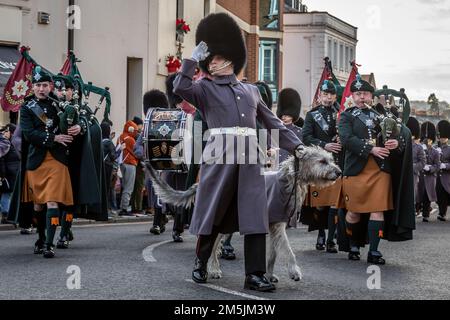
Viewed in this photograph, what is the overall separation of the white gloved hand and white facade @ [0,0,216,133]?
14.5 metres

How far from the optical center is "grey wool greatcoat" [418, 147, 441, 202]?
22.9 metres

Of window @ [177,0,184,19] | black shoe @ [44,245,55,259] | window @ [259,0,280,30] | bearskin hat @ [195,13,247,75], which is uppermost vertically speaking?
window @ [259,0,280,30]

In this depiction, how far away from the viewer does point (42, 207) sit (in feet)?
40.0

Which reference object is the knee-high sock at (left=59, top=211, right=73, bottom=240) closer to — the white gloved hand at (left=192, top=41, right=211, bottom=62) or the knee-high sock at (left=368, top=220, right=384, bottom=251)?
the knee-high sock at (left=368, top=220, right=384, bottom=251)

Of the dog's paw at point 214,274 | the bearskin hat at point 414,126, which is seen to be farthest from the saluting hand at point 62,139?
the bearskin hat at point 414,126

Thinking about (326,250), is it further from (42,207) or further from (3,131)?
(3,131)

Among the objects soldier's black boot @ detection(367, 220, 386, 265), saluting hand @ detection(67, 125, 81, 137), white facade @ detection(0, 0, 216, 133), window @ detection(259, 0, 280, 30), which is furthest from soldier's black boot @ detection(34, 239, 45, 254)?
window @ detection(259, 0, 280, 30)

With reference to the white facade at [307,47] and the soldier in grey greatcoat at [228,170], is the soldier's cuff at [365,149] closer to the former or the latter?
the soldier in grey greatcoat at [228,170]

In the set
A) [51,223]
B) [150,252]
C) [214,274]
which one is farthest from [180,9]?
[214,274]

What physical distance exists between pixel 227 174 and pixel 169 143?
3.95 m

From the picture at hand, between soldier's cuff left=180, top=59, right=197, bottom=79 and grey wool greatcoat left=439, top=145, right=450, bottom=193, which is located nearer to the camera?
soldier's cuff left=180, top=59, right=197, bottom=79

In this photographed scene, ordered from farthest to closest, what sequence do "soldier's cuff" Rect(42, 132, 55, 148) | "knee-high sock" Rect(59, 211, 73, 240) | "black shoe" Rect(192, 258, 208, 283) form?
1. "knee-high sock" Rect(59, 211, 73, 240)
2. "soldier's cuff" Rect(42, 132, 55, 148)
3. "black shoe" Rect(192, 258, 208, 283)
